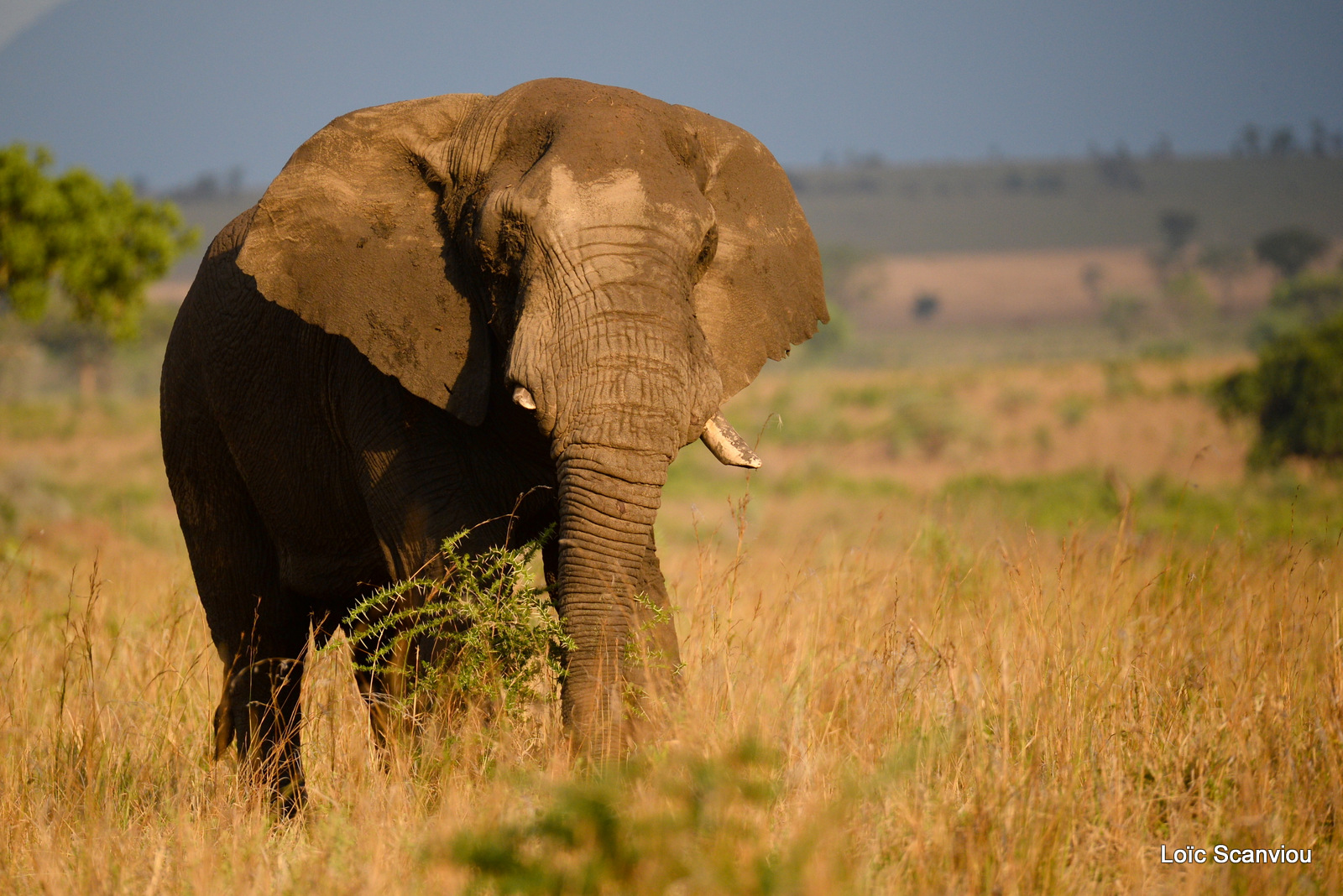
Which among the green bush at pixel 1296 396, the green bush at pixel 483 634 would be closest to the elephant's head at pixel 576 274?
the green bush at pixel 483 634

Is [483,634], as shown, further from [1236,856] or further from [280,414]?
[1236,856]

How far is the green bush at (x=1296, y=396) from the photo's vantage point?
99.2 feet

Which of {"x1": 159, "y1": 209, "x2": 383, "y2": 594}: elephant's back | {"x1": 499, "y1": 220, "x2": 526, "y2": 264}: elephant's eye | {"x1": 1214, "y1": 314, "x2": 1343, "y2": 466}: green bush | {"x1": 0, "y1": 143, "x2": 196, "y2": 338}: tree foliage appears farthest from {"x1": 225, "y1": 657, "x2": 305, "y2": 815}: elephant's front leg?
{"x1": 1214, "y1": 314, "x2": 1343, "y2": 466}: green bush

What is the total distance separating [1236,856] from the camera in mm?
3553

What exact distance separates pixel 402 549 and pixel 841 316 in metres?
89.1

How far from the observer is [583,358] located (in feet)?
13.5

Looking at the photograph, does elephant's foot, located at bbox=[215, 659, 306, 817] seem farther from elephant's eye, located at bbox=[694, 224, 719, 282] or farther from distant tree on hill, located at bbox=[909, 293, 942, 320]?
distant tree on hill, located at bbox=[909, 293, 942, 320]

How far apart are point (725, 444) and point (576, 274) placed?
31.4 inches

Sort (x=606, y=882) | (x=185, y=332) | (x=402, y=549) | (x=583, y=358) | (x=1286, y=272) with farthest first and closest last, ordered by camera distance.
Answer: (x=1286, y=272) < (x=185, y=332) < (x=402, y=549) < (x=583, y=358) < (x=606, y=882)

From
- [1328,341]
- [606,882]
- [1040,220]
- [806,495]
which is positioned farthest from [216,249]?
[1040,220]

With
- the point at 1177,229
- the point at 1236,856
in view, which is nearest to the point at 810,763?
the point at 1236,856

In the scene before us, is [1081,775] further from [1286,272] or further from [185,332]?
[1286,272]

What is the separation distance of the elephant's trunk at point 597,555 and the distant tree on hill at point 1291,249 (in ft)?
314

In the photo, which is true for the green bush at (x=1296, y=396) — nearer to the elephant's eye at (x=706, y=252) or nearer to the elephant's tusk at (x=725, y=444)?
the elephant's eye at (x=706, y=252)
